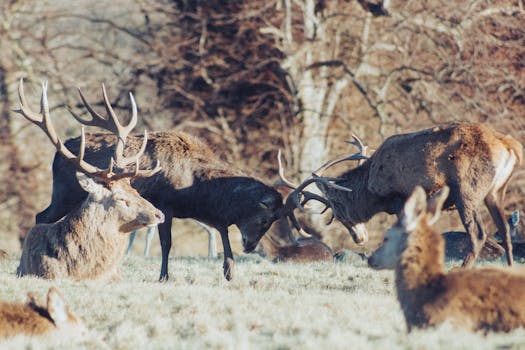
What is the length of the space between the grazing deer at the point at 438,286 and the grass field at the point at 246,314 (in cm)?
14

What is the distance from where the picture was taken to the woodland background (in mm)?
21953

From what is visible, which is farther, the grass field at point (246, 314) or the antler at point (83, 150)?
the antler at point (83, 150)

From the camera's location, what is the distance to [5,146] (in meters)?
22.9

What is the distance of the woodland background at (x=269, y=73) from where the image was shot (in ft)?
72.0

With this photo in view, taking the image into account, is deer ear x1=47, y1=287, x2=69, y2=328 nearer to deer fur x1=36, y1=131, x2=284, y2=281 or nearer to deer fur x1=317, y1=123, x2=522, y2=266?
deer fur x1=36, y1=131, x2=284, y2=281

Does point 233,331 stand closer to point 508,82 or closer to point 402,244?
point 402,244

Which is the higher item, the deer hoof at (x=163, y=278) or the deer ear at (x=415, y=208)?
the deer ear at (x=415, y=208)

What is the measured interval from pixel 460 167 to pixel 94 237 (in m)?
3.86

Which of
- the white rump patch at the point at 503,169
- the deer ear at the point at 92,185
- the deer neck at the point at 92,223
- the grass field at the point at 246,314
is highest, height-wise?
the white rump patch at the point at 503,169

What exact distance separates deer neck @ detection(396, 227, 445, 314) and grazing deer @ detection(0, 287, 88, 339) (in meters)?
2.17

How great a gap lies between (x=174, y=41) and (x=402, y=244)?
17.3 metres

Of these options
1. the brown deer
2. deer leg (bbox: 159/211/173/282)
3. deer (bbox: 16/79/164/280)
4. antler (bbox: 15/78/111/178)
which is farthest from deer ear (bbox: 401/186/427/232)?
deer leg (bbox: 159/211/173/282)

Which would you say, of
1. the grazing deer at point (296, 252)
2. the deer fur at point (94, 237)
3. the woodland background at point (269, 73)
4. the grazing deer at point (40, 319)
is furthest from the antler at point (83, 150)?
the woodland background at point (269, 73)

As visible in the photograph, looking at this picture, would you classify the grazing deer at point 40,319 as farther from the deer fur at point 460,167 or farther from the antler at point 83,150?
the deer fur at point 460,167
